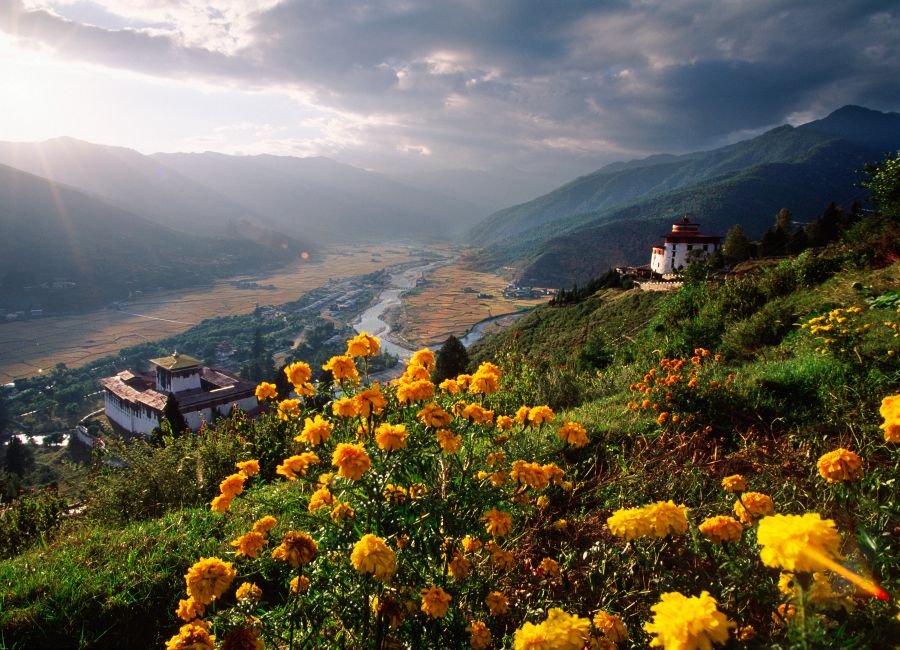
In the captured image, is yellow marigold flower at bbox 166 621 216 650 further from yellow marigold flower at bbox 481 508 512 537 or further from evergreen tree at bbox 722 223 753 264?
evergreen tree at bbox 722 223 753 264

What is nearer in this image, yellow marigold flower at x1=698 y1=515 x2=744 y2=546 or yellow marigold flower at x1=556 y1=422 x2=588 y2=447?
yellow marigold flower at x1=698 y1=515 x2=744 y2=546

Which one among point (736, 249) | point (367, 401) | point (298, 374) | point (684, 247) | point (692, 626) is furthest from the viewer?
point (684, 247)

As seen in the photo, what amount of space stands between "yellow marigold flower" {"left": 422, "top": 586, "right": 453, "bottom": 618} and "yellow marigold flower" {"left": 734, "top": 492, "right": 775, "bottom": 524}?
4.31ft

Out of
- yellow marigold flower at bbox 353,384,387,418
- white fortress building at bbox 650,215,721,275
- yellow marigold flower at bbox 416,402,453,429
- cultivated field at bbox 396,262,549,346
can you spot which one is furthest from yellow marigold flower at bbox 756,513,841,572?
cultivated field at bbox 396,262,549,346

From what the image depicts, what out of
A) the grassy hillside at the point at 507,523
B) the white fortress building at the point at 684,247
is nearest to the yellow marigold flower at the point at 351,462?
the grassy hillside at the point at 507,523

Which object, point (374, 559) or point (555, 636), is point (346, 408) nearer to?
point (374, 559)

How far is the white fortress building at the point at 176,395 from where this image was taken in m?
22.0

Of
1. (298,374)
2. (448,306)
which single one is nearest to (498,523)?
(298,374)

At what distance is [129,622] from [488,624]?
7.32 ft

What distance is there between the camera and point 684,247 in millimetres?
27578

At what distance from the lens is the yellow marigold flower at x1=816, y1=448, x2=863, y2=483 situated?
A: 1.80 metres

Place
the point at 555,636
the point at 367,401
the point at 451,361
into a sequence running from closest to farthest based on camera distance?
1. the point at 555,636
2. the point at 367,401
3. the point at 451,361

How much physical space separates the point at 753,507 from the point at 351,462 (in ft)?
5.59

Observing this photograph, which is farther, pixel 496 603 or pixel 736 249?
pixel 736 249
